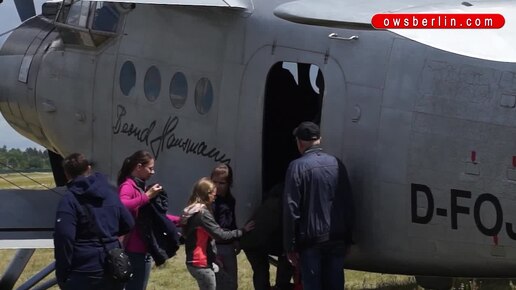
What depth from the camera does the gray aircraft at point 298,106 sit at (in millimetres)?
8484

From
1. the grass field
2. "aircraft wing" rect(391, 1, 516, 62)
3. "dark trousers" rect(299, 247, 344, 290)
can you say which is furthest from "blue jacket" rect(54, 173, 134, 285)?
the grass field

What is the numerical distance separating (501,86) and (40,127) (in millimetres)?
7056

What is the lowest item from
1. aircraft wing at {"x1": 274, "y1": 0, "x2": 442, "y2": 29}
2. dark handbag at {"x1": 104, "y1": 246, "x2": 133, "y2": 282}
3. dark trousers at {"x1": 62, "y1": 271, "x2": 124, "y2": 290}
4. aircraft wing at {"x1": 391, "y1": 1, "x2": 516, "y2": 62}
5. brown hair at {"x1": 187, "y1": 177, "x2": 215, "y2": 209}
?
dark trousers at {"x1": 62, "y1": 271, "x2": 124, "y2": 290}

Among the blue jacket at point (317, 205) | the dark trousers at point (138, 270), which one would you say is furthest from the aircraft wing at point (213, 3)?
the dark trousers at point (138, 270)

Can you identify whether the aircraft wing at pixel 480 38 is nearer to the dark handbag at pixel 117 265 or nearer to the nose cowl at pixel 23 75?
the dark handbag at pixel 117 265

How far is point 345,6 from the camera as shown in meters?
9.21

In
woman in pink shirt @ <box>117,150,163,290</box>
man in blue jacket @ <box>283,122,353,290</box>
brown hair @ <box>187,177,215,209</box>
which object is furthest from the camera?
brown hair @ <box>187,177,215,209</box>

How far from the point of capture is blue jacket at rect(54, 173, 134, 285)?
28.1 feet

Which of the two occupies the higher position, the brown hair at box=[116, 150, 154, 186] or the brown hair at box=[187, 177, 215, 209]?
the brown hair at box=[116, 150, 154, 186]

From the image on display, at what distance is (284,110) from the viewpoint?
36.6 feet

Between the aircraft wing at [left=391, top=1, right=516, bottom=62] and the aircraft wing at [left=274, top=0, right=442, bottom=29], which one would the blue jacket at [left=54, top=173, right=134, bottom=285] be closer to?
the aircraft wing at [left=274, top=0, right=442, bottom=29]

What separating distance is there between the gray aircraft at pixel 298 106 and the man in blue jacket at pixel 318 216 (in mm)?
259

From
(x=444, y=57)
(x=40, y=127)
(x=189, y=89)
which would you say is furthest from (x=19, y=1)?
(x=444, y=57)

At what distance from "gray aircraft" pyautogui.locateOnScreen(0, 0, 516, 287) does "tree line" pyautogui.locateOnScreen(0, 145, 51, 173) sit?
1.55ft
